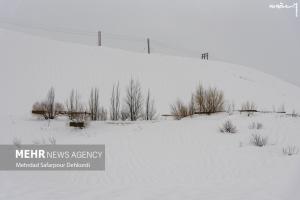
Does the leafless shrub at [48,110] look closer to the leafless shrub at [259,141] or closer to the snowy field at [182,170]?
the snowy field at [182,170]

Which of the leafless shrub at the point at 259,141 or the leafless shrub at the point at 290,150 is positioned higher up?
the leafless shrub at the point at 259,141

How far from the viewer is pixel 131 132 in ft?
41.2

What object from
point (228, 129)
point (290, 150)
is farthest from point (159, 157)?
point (228, 129)

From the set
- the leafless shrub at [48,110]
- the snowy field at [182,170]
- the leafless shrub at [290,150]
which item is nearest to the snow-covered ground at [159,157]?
the snowy field at [182,170]

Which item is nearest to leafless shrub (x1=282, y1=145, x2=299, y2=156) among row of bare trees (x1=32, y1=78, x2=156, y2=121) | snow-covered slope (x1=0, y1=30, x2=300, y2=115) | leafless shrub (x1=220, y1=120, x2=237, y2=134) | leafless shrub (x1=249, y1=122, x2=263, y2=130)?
leafless shrub (x1=220, y1=120, x2=237, y2=134)

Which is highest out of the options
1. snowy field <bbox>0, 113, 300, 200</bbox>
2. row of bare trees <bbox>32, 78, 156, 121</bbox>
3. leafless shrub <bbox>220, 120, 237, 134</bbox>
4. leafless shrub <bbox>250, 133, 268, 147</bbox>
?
row of bare trees <bbox>32, 78, 156, 121</bbox>

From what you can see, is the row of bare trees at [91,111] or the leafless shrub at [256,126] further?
the row of bare trees at [91,111]

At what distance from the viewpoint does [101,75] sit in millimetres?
32062

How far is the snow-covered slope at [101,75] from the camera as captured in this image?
26.5 meters

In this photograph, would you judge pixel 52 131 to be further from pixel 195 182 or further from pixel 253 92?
pixel 253 92

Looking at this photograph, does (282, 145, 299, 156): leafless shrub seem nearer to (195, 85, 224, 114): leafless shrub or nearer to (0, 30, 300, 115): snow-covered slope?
(195, 85, 224, 114): leafless shrub

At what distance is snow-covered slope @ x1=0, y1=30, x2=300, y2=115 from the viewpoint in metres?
26.5

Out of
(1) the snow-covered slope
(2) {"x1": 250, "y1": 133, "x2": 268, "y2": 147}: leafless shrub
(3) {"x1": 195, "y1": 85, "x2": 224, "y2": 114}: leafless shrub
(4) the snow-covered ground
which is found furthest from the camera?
(1) the snow-covered slope

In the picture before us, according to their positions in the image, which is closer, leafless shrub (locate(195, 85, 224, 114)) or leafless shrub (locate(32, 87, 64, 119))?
leafless shrub (locate(32, 87, 64, 119))
